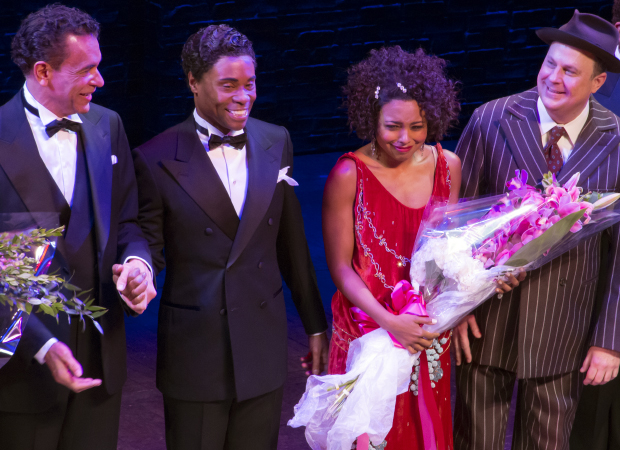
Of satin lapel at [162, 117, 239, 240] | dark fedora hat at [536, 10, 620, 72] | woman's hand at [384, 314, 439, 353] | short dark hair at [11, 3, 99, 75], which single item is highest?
dark fedora hat at [536, 10, 620, 72]

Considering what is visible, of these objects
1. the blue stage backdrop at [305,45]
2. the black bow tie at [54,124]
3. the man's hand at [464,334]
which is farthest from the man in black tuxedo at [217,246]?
the blue stage backdrop at [305,45]

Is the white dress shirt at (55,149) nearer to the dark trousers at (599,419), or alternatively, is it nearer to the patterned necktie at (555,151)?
the patterned necktie at (555,151)

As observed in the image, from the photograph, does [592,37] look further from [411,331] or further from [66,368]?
[66,368]

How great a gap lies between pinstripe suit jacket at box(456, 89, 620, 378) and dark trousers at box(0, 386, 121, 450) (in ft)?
4.12

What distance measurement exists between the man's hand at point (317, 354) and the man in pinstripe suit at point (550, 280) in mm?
457

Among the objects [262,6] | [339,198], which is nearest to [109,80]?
[262,6]

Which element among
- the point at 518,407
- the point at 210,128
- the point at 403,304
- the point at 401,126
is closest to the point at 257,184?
the point at 210,128

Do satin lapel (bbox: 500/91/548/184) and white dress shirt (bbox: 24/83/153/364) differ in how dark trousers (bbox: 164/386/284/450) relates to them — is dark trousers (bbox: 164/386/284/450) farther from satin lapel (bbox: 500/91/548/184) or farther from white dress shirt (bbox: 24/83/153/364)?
satin lapel (bbox: 500/91/548/184)

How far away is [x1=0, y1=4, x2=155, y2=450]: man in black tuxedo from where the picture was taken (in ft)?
6.79

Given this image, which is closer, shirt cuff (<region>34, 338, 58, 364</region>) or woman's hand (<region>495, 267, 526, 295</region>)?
shirt cuff (<region>34, 338, 58, 364</region>)

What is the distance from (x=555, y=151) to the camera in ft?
8.50

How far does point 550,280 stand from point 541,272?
0.04m

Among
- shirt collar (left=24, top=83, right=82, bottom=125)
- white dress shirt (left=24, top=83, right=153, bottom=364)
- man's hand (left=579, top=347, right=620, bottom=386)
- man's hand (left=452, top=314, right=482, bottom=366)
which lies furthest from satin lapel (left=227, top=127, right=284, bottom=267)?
man's hand (left=579, top=347, right=620, bottom=386)

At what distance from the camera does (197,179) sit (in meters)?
2.31
